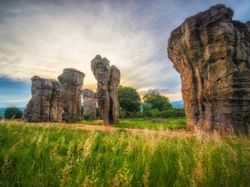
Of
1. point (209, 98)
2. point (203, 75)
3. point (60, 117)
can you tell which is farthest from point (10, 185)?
point (60, 117)

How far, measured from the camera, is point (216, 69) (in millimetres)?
15031

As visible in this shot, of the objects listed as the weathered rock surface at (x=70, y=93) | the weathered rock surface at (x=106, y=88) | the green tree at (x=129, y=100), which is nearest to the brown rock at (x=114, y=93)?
the weathered rock surface at (x=106, y=88)

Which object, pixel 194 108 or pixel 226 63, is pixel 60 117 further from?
pixel 226 63

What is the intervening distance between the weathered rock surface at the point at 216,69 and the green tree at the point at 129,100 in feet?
133

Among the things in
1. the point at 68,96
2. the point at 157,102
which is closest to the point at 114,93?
the point at 68,96

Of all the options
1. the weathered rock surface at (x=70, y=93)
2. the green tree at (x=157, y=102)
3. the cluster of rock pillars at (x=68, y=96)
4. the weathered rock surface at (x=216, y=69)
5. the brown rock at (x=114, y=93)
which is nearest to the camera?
the weathered rock surface at (x=216, y=69)

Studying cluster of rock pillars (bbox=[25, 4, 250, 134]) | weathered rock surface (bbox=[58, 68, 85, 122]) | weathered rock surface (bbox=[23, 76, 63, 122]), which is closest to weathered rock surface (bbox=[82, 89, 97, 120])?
weathered rock surface (bbox=[58, 68, 85, 122])

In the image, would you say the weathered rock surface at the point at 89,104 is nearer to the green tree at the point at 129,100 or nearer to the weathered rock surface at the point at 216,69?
the green tree at the point at 129,100

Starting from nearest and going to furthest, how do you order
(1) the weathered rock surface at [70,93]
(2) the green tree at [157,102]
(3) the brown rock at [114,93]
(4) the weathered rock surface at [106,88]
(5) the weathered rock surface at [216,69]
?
(5) the weathered rock surface at [216,69] → (4) the weathered rock surface at [106,88] → (3) the brown rock at [114,93] → (1) the weathered rock surface at [70,93] → (2) the green tree at [157,102]

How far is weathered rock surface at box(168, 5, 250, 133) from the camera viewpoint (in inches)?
525

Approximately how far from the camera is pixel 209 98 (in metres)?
15.4

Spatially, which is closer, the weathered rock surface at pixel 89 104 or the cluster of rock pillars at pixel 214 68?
the cluster of rock pillars at pixel 214 68

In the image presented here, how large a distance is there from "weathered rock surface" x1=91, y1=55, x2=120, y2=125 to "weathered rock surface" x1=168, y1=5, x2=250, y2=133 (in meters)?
13.3

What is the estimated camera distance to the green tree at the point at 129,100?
5944cm
